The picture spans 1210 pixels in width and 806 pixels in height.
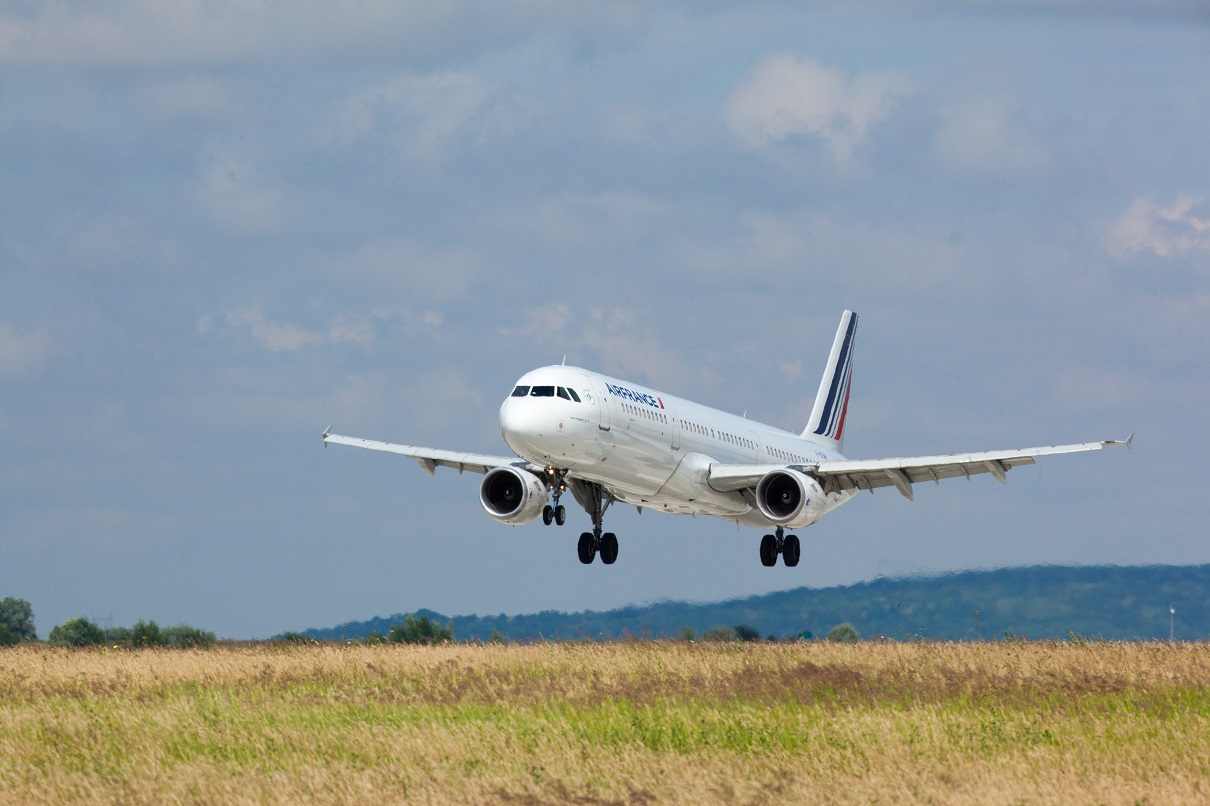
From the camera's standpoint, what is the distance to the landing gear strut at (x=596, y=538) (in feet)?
151

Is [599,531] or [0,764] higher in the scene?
[599,531]

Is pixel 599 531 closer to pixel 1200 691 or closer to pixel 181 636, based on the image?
pixel 1200 691

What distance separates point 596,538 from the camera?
47.2 metres

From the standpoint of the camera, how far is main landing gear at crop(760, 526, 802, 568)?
2021 inches

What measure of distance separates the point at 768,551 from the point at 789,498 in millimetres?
5393

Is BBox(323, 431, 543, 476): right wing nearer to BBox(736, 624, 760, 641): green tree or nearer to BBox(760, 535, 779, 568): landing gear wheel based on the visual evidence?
BBox(760, 535, 779, 568): landing gear wheel

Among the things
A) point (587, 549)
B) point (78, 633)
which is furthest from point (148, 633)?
point (587, 549)

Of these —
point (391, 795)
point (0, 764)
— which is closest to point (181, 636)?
point (0, 764)

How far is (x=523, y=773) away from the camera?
943 inches

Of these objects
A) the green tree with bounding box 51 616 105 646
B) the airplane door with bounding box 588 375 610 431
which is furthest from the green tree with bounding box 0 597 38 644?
the airplane door with bounding box 588 375 610 431

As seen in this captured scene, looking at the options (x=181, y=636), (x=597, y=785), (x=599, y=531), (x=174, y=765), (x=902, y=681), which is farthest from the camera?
(x=181, y=636)

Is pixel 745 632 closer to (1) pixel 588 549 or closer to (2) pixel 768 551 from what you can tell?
(2) pixel 768 551

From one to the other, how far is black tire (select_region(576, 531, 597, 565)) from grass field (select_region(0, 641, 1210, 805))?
7819mm

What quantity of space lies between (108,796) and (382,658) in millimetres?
16727
